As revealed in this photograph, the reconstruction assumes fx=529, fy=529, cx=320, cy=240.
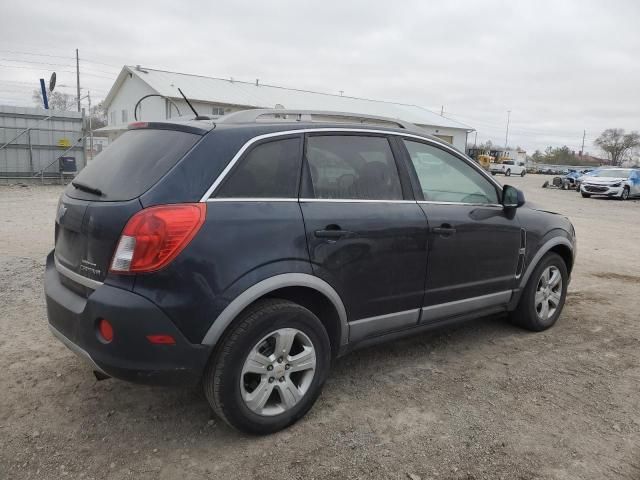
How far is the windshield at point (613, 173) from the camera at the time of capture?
23469 mm

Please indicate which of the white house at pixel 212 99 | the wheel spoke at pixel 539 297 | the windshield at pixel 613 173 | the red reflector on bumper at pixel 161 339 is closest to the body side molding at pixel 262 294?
the red reflector on bumper at pixel 161 339

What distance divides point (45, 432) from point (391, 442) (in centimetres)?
188

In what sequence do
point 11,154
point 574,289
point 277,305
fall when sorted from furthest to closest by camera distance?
1. point 11,154
2. point 574,289
3. point 277,305

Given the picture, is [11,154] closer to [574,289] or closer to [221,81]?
[574,289]

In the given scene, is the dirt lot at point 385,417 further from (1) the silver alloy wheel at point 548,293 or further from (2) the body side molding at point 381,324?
(2) the body side molding at point 381,324

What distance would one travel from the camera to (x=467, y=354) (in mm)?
4121

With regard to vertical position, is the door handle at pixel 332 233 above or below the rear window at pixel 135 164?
below

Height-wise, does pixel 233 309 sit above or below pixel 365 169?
below

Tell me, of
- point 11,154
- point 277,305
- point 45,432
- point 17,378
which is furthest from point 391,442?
point 11,154

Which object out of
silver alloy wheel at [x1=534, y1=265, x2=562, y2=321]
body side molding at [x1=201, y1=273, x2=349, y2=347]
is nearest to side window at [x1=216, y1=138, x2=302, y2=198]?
body side molding at [x1=201, y1=273, x2=349, y2=347]

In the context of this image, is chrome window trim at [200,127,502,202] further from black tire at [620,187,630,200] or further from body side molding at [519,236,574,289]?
black tire at [620,187,630,200]

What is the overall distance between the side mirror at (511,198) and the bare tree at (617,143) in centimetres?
8368

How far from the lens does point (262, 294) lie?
2701 mm

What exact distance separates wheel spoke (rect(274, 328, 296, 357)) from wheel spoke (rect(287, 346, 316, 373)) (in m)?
0.06
